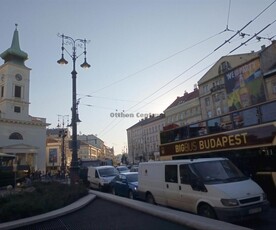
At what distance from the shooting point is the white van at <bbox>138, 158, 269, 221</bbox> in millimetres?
8344

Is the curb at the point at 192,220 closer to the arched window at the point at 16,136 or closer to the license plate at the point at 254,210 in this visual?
the license plate at the point at 254,210

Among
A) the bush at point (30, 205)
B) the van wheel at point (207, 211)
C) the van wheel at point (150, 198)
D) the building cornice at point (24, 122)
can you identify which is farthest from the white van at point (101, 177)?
the building cornice at point (24, 122)

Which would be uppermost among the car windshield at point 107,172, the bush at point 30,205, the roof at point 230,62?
the roof at point 230,62

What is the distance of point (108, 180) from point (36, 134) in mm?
49526

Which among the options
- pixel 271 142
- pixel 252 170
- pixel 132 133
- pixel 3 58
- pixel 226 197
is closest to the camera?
pixel 226 197

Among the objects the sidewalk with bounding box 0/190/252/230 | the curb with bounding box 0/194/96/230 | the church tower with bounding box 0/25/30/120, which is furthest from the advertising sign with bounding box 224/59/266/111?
the church tower with bounding box 0/25/30/120

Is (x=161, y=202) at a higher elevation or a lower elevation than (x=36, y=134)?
lower

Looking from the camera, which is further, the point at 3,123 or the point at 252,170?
the point at 3,123

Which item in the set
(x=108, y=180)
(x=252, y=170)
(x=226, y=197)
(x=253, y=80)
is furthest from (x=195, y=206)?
(x=253, y=80)

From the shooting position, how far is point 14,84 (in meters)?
63.2

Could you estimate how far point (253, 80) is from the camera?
4422 centimetres

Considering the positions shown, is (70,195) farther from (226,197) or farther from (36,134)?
(36,134)

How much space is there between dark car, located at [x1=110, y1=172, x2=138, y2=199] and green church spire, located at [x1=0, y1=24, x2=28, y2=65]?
176 ft

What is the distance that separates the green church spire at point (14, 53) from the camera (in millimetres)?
62875
